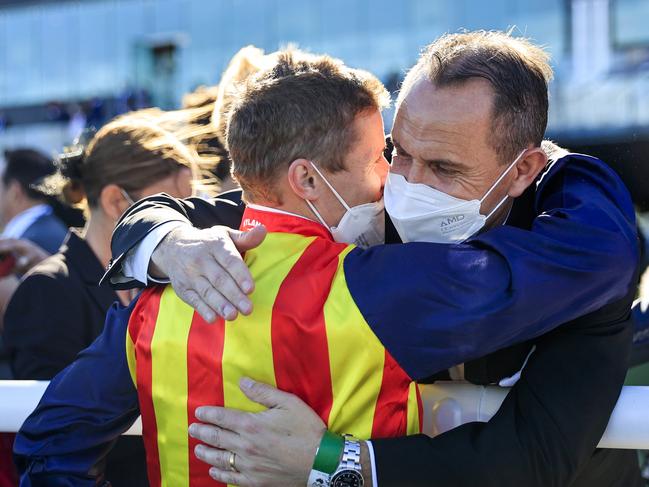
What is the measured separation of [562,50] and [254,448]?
72.3ft

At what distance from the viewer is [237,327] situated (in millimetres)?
1530

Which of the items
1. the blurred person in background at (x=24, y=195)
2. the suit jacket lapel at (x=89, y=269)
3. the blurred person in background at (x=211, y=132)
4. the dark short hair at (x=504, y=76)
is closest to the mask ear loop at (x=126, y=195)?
the suit jacket lapel at (x=89, y=269)

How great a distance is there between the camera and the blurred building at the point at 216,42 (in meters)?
21.1

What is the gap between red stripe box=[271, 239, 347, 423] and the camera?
4.88ft

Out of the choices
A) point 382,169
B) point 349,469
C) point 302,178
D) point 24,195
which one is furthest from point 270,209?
point 24,195

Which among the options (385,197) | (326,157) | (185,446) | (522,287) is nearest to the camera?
(522,287)

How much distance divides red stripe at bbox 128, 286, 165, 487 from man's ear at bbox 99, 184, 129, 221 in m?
1.29

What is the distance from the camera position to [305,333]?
149 centimetres

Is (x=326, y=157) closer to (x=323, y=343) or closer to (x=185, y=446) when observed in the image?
(x=323, y=343)

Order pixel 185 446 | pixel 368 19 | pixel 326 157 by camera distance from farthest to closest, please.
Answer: pixel 368 19
pixel 326 157
pixel 185 446

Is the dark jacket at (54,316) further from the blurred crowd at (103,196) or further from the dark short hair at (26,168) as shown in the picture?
the dark short hair at (26,168)

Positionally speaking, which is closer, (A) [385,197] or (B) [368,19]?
(A) [385,197]

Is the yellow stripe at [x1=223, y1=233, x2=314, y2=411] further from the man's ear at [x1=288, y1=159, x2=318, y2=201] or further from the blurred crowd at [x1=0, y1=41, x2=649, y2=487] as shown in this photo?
the blurred crowd at [x1=0, y1=41, x2=649, y2=487]

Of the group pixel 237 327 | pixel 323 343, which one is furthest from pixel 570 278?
pixel 237 327
